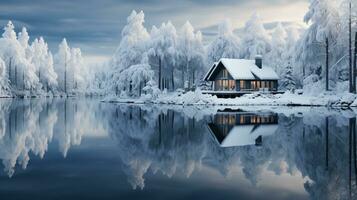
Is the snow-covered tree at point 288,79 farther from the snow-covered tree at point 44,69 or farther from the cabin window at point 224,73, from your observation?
the snow-covered tree at point 44,69

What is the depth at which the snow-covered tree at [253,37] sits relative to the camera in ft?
270

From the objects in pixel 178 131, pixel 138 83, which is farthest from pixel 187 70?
pixel 178 131

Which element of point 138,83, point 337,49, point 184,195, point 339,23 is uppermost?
point 339,23

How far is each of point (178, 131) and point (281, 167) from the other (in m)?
10.4

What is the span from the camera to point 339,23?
56.2 m

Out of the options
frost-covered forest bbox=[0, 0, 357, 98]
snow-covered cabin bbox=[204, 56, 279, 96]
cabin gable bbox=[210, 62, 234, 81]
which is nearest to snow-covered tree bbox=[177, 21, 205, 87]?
frost-covered forest bbox=[0, 0, 357, 98]

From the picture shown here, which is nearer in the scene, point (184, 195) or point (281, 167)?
point (184, 195)

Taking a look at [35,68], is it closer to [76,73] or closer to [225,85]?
[76,73]

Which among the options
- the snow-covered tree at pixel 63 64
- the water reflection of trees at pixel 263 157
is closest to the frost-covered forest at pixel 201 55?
the snow-covered tree at pixel 63 64

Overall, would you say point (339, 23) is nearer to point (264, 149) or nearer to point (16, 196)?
point (264, 149)

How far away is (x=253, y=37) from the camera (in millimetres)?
84062

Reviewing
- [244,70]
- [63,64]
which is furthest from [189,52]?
[63,64]

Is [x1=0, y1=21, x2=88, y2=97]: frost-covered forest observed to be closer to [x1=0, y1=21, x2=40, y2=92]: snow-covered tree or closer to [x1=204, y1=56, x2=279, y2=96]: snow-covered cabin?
[x1=0, y1=21, x2=40, y2=92]: snow-covered tree

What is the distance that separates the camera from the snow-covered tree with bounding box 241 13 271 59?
8219 centimetres
